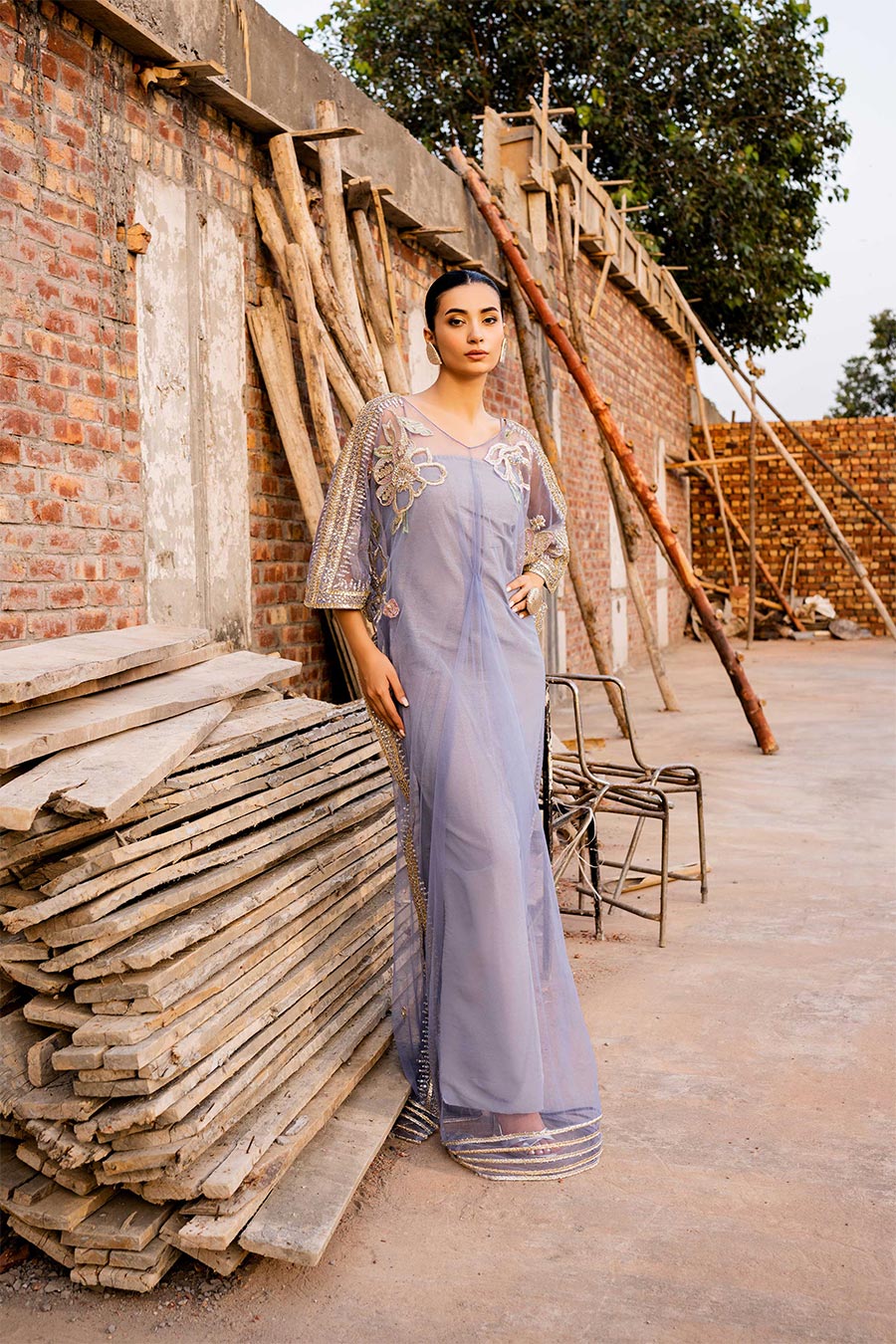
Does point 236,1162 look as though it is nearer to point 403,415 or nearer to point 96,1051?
point 96,1051

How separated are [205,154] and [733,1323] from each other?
402 centimetres

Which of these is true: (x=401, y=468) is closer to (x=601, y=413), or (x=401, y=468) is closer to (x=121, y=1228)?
(x=121, y=1228)

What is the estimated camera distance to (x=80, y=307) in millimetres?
3613

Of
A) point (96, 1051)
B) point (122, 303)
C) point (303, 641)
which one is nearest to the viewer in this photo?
point (96, 1051)

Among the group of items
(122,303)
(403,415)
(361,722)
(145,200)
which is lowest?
(361,722)

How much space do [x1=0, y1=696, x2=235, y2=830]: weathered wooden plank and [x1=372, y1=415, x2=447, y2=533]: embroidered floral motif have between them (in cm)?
63

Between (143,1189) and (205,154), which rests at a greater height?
(205,154)

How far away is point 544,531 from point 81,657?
3.61 ft

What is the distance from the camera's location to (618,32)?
17531mm

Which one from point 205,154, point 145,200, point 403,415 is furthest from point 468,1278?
point 205,154

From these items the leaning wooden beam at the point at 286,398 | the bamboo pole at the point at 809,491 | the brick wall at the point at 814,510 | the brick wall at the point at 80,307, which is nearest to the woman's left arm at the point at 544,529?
the brick wall at the point at 80,307

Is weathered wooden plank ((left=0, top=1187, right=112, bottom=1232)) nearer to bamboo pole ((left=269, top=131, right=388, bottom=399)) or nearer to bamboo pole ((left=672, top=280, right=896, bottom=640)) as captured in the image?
bamboo pole ((left=269, top=131, right=388, bottom=399))

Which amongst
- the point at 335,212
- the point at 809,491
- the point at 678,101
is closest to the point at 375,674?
the point at 335,212

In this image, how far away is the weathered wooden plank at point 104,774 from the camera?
1.94 meters
